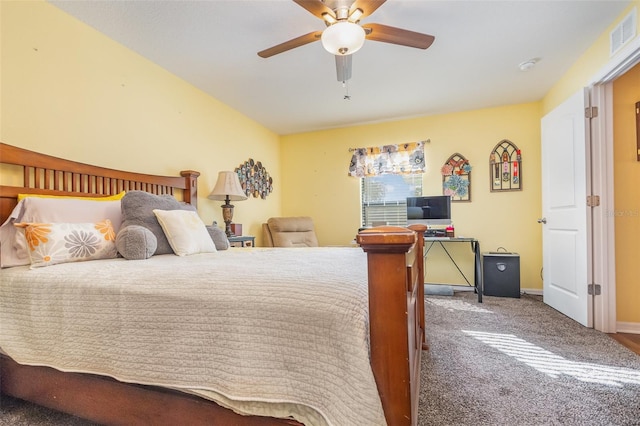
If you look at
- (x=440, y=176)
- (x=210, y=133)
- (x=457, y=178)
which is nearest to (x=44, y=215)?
(x=210, y=133)

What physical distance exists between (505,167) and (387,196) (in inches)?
60.3

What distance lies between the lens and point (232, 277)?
105 cm

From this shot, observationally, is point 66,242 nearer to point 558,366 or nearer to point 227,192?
point 227,192

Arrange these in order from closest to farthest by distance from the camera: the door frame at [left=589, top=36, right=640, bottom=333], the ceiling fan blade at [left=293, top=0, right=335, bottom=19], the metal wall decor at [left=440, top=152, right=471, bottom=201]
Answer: the ceiling fan blade at [left=293, top=0, right=335, bottom=19] → the door frame at [left=589, top=36, right=640, bottom=333] → the metal wall decor at [left=440, top=152, right=471, bottom=201]

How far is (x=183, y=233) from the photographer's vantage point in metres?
1.91

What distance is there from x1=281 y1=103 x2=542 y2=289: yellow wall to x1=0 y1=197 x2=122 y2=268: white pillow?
3.04m

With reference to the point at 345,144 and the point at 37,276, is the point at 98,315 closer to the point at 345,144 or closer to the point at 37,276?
the point at 37,276

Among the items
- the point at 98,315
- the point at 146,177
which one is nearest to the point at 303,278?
the point at 98,315

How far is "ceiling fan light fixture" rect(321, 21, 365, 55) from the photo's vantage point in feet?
5.18

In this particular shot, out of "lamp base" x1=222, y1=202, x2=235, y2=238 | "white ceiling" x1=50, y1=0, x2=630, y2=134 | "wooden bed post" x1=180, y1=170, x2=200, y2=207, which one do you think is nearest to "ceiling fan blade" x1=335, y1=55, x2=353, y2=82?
"white ceiling" x1=50, y1=0, x2=630, y2=134

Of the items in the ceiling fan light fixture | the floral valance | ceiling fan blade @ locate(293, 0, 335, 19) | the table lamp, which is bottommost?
the table lamp

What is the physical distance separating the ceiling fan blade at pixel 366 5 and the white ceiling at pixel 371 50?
38cm

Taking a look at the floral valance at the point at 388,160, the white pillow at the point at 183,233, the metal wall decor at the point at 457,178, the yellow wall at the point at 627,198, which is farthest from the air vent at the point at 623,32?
the white pillow at the point at 183,233

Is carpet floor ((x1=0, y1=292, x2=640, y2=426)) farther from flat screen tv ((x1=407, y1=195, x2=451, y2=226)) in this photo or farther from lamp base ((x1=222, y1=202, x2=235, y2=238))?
lamp base ((x1=222, y1=202, x2=235, y2=238))
